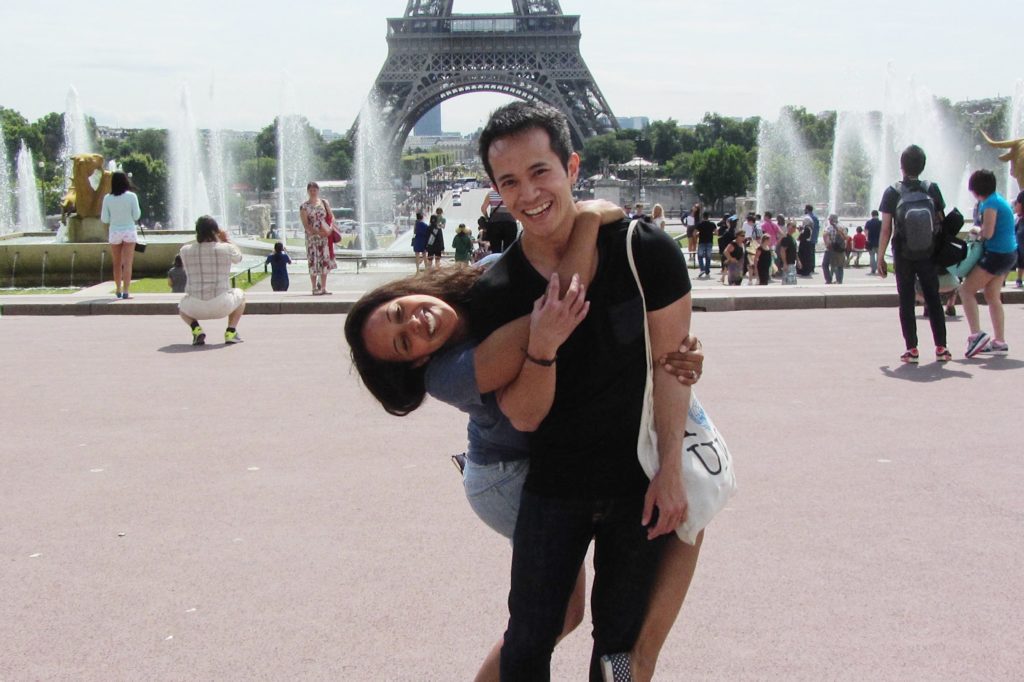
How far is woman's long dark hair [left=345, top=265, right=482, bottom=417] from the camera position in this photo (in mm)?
2553

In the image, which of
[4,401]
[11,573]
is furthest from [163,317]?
[11,573]

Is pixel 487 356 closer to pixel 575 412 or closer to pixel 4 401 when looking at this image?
pixel 575 412

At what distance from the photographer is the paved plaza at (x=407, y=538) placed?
137 inches

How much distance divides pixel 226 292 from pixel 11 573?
249 inches

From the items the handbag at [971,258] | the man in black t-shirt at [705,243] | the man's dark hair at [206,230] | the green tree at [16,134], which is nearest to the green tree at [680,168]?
the green tree at [16,134]

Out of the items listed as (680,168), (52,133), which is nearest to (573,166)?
(680,168)

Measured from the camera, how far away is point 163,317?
500 inches

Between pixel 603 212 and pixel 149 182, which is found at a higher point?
pixel 149 182

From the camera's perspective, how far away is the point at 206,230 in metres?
10.5

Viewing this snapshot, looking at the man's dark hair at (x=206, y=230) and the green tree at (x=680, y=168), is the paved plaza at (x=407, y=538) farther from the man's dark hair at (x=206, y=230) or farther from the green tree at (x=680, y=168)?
the green tree at (x=680, y=168)

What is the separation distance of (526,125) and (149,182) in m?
81.6

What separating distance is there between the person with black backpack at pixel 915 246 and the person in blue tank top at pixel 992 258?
59cm

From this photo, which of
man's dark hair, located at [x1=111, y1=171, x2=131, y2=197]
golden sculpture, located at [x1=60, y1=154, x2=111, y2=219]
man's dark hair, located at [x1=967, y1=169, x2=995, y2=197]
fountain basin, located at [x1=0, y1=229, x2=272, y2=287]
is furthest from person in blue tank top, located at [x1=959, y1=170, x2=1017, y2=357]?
golden sculpture, located at [x1=60, y1=154, x2=111, y2=219]

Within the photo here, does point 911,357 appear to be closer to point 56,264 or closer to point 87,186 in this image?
point 56,264
